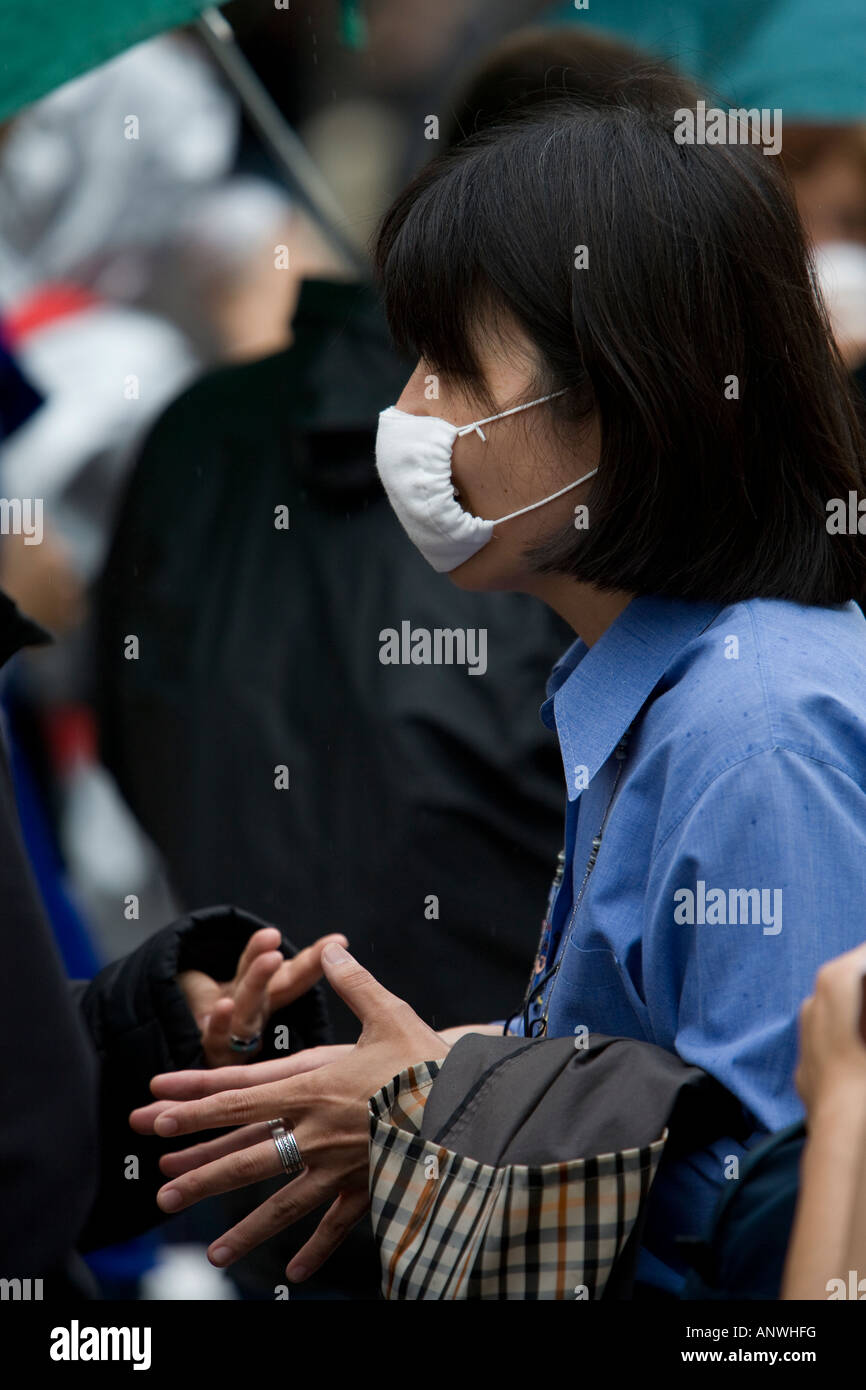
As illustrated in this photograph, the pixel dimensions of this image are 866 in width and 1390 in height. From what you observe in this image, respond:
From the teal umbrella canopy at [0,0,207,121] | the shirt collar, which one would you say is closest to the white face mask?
the shirt collar

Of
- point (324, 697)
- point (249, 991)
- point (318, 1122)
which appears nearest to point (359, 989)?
point (318, 1122)

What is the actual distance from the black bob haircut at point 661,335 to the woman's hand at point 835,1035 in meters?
0.62

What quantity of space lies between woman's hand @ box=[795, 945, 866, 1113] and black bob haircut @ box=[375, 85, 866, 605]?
624mm

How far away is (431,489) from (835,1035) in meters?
0.89

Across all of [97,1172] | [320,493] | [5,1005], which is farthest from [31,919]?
[320,493]

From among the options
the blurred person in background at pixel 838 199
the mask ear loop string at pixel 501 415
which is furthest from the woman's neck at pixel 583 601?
the blurred person in background at pixel 838 199

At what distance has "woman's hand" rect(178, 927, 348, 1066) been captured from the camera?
2066mm

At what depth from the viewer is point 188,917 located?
7.22 ft

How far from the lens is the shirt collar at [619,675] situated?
1.67 m

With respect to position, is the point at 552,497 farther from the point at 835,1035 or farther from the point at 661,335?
the point at 835,1035

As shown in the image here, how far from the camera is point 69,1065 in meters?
1.83

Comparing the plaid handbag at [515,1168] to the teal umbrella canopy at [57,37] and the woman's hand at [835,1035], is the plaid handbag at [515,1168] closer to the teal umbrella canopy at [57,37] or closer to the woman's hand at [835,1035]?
the woman's hand at [835,1035]

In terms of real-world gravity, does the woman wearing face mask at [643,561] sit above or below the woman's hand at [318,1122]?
above
